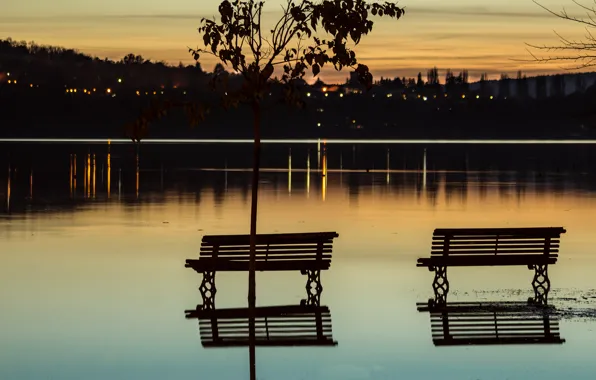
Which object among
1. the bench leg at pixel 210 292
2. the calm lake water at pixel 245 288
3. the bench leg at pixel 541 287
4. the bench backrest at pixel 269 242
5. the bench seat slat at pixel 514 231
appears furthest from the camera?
the bench seat slat at pixel 514 231

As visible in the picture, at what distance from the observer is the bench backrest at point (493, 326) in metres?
19.7

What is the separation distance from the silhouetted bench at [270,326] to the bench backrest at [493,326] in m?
1.80

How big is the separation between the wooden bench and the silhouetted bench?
1796 millimetres

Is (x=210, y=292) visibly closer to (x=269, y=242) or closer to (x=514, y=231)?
(x=269, y=242)

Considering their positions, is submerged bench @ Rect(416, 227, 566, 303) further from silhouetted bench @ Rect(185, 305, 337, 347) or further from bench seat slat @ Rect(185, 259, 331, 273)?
silhouetted bench @ Rect(185, 305, 337, 347)

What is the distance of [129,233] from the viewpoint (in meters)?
40.8

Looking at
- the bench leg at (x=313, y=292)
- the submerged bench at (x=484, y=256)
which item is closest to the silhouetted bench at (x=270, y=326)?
the bench leg at (x=313, y=292)

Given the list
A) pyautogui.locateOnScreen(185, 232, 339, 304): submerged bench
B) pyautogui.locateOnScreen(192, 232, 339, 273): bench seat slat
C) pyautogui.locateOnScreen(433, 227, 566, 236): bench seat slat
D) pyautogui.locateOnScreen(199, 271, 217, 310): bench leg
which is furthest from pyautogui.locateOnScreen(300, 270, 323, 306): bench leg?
pyautogui.locateOnScreen(433, 227, 566, 236): bench seat slat

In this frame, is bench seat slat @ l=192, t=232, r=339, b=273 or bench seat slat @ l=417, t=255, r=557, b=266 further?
bench seat slat @ l=417, t=255, r=557, b=266

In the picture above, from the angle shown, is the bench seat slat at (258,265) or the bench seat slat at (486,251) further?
the bench seat slat at (486,251)

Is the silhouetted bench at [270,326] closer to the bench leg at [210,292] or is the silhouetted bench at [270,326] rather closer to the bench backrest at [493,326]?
the bench leg at [210,292]

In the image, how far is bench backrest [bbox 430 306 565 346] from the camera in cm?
1970

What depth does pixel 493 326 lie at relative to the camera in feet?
69.0

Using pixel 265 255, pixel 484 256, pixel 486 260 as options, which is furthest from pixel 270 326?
pixel 484 256
